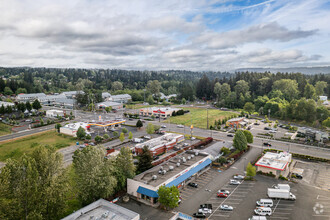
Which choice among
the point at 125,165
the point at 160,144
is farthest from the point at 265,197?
the point at 160,144

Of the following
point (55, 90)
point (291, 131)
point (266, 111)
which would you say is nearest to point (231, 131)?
point (291, 131)

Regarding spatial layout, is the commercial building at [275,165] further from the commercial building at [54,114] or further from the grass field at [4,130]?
the commercial building at [54,114]

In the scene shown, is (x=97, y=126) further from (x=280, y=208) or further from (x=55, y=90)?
(x=55, y=90)

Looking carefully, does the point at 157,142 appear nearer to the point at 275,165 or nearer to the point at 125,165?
the point at 125,165

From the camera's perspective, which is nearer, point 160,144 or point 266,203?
point 266,203

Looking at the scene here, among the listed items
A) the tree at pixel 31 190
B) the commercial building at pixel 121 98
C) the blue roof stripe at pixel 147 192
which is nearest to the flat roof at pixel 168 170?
the blue roof stripe at pixel 147 192

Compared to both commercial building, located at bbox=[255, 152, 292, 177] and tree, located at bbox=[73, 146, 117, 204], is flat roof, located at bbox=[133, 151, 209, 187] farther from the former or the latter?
commercial building, located at bbox=[255, 152, 292, 177]
